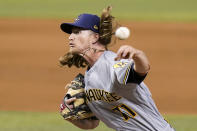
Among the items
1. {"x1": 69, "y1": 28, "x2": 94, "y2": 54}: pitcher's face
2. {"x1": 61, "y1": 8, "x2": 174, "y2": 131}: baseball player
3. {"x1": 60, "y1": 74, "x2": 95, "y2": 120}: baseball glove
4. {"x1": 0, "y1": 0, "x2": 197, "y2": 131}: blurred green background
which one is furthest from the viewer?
{"x1": 0, "y1": 0, "x2": 197, "y2": 131}: blurred green background

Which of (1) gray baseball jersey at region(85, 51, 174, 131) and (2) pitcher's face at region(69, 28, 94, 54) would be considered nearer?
(1) gray baseball jersey at region(85, 51, 174, 131)

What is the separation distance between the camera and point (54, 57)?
1459 cm

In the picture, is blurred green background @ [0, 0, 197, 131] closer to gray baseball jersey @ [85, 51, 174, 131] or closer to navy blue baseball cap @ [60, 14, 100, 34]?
navy blue baseball cap @ [60, 14, 100, 34]

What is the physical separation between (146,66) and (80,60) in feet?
4.33

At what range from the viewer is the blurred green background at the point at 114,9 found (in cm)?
1984

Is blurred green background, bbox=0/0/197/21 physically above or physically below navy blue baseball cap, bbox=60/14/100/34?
below

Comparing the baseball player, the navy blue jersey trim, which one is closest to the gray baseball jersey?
the baseball player

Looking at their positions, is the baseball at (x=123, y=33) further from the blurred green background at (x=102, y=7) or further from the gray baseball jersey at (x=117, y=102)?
the blurred green background at (x=102, y=7)

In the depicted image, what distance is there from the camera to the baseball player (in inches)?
156

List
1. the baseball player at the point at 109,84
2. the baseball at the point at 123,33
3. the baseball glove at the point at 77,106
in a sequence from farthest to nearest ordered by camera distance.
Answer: the baseball glove at the point at 77,106 < the baseball player at the point at 109,84 < the baseball at the point at 123,33

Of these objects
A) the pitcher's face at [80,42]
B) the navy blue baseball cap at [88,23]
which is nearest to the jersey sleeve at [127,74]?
the pitcher's face at [80,42]

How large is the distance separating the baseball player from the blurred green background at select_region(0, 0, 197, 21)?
14.7 m

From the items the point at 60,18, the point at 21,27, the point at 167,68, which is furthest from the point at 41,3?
the point at 167,68

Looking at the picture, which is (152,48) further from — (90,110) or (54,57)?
(90,110)
